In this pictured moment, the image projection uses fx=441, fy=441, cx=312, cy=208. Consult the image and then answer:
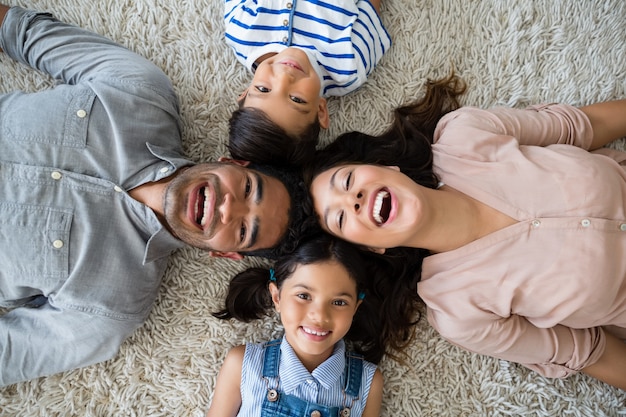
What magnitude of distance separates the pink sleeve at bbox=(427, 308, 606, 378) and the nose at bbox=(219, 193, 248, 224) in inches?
28.6

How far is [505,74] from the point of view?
1.60 meters

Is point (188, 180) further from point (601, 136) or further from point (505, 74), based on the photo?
point (601, 136)

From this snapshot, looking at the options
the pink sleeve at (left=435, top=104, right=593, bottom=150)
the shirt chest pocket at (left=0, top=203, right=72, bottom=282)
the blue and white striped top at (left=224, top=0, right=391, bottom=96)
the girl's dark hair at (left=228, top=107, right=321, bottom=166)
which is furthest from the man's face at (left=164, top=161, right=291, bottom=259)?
the pink sleeve at (left=435, top=104, right=593, bottom=150)

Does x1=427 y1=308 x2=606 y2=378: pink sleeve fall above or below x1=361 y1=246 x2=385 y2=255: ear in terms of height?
below

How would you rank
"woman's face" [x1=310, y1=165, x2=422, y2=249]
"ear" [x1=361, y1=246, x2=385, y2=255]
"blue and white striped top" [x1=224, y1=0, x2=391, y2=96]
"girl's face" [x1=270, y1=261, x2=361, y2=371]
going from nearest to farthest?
"woman's face" [x1=310, y1=165, x2=422, y2=249] < "girl's face" [x1=270, y1=261, x2=361, y2=371] < "ear" [x1=361, y1=246, x2=385, y2=255] < "blue and white striped top" [x1=224, y1=0, x2=391, y2=96]

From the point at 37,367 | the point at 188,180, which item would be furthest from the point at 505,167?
the point at 37,367

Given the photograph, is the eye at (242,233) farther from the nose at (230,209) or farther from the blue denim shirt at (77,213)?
the blue denim shirt at (77,213)

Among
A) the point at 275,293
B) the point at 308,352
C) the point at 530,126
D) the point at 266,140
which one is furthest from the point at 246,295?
the point at 530,126

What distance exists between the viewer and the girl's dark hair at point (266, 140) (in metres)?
1.37

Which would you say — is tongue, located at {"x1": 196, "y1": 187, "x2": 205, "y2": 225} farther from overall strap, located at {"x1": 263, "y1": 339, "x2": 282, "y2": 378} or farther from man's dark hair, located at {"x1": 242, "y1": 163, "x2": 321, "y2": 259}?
overall strap, located at {"x1": 263, "y1": 339, "x2": 282, "y2": 378}

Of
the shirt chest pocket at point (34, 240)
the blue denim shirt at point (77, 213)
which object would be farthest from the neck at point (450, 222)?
the shirt chest pocket at point (34, 240)

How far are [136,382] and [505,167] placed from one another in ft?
4.64

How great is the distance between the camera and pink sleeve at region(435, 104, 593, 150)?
141 cm

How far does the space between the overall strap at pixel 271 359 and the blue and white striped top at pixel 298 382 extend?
1cm
